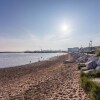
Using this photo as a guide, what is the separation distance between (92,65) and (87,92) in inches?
241

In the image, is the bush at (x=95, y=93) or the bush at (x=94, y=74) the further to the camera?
the bush at (x=94, y=74)

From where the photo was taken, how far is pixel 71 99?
28.7 ft

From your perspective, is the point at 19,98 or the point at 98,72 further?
the point at 98,72

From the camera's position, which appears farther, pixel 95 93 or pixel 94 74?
pixel 94 74

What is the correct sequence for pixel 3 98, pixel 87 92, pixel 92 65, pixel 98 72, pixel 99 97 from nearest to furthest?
pixel 99 97 < pixel 87 92 < pixel 3 98 < pixel 98 72 < pixel 92 65

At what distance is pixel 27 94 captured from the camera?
34.3 feet

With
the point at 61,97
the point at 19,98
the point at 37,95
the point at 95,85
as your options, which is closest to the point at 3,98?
the point at 19,98

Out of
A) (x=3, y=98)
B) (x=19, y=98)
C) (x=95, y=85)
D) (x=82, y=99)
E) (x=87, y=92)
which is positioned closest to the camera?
(x=95, y=85)

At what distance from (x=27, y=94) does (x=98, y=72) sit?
166 inches

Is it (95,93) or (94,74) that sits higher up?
(94,74)

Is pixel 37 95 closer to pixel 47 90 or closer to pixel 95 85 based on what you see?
pixel 47 90

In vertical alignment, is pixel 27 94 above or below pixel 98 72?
below

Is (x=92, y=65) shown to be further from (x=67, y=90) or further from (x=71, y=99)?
(x=71, y=99)

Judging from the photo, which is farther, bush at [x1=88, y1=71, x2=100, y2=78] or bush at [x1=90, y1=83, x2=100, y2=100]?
bush at [x1=88, y1=71, x2=100, y2=78]
